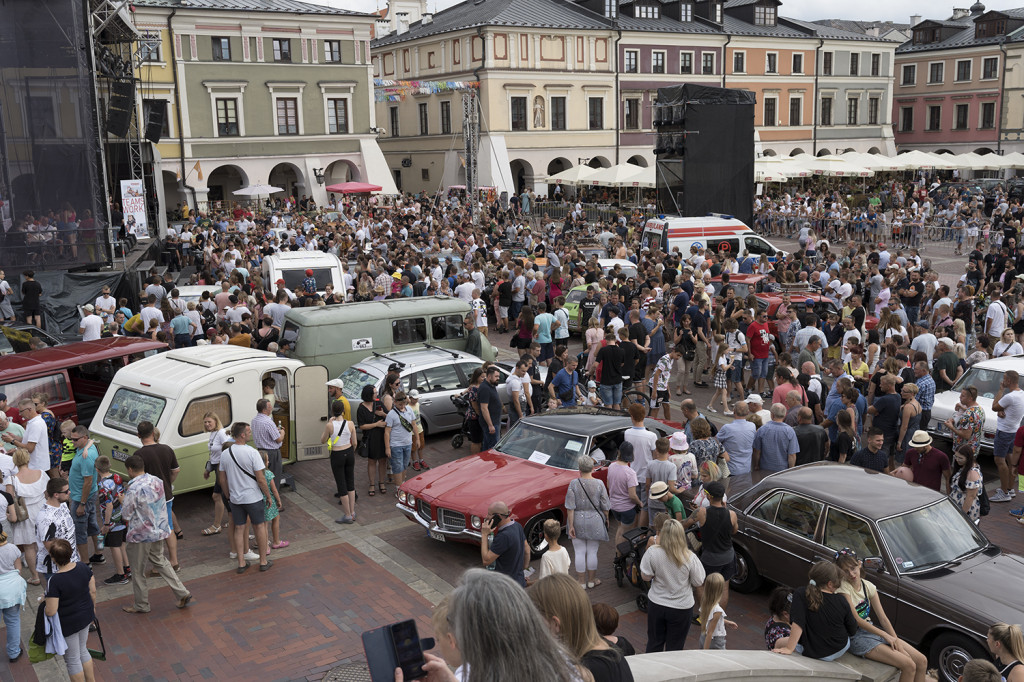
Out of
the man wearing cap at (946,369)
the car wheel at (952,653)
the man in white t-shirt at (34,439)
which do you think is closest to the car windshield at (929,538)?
the car wheel at (952,653)

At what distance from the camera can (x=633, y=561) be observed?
877 cm

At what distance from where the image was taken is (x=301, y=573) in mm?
9586

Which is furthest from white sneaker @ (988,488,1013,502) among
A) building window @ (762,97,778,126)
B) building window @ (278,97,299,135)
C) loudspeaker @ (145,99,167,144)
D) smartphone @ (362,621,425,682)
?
building window @ (762,97,778,126)

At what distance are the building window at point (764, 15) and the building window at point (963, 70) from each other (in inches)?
587

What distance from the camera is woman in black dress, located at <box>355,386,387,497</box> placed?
11586 mm

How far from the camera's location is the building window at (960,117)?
63031 mm

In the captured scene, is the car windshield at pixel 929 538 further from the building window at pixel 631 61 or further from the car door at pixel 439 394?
the building window at pixel 631 61

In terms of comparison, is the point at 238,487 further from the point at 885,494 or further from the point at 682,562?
the point at 885,494

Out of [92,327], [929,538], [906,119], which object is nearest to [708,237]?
[92,327]

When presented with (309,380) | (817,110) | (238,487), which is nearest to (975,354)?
(309,380)

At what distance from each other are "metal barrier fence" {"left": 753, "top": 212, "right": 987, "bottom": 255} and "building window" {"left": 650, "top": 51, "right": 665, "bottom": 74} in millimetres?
17145

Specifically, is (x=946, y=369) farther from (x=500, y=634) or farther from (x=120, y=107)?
(x=120, y=107)

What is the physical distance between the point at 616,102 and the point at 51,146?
35.9 metres

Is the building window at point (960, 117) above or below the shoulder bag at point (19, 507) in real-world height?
above
